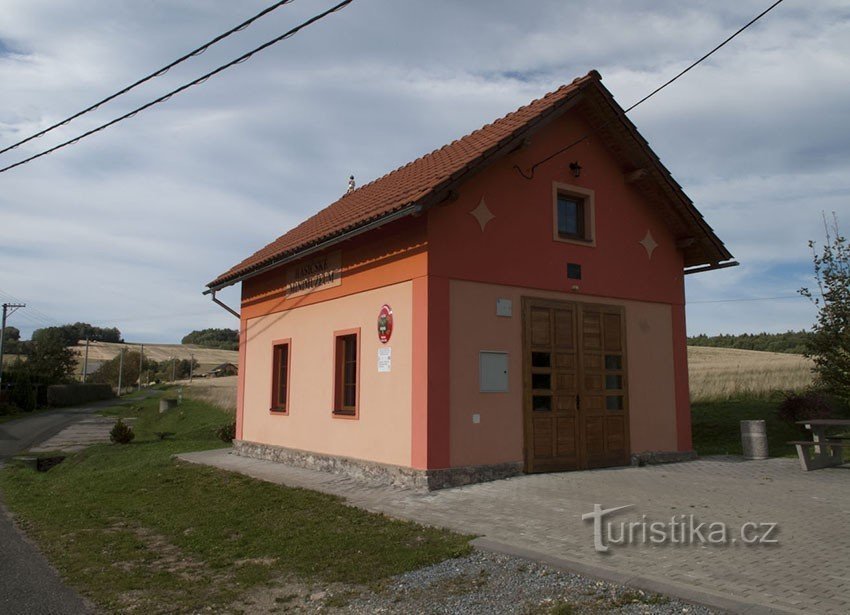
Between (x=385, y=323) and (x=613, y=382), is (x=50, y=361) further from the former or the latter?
(x=613, y=382)

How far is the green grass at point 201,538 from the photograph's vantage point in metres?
5.68

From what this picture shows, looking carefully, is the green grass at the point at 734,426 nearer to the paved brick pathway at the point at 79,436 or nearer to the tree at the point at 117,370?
the paved brick pathway at the point at 79,436

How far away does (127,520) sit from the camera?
871 cm

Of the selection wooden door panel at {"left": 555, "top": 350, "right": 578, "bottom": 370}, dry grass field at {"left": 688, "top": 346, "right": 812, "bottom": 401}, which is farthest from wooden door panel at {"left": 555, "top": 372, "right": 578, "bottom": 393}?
dry grass field at {"left": 688, "top": 346, "right": 812, "bottom": 401}

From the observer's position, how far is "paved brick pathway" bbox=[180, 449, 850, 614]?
4781mm

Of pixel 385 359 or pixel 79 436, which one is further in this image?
pixel 79 436

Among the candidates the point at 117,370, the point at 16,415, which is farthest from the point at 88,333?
the point at 16,415

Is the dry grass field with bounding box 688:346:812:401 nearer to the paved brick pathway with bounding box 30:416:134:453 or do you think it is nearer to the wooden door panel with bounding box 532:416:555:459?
the wooden door panel with bounding box 532:416:555:459

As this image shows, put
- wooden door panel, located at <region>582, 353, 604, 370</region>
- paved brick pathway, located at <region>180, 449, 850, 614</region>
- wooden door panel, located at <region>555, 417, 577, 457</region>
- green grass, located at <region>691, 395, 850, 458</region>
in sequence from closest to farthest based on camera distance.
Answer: paved brick pathway, located at <region>180, 449, 850, 614</region>, wooden door panel, located at <region>555, 417, 577, 457</region>, wooden door panel, located at <region>582, 353, 604, 370</region>, green grass, located at <region>691, 395, 850, 458</region>

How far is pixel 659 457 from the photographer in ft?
38.9

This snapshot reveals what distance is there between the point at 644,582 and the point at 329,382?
769cm

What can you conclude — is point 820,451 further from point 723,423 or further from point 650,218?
point 723,423

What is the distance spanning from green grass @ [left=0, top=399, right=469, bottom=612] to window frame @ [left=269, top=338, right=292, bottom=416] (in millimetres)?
1889

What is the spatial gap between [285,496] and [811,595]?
21.2 feet
